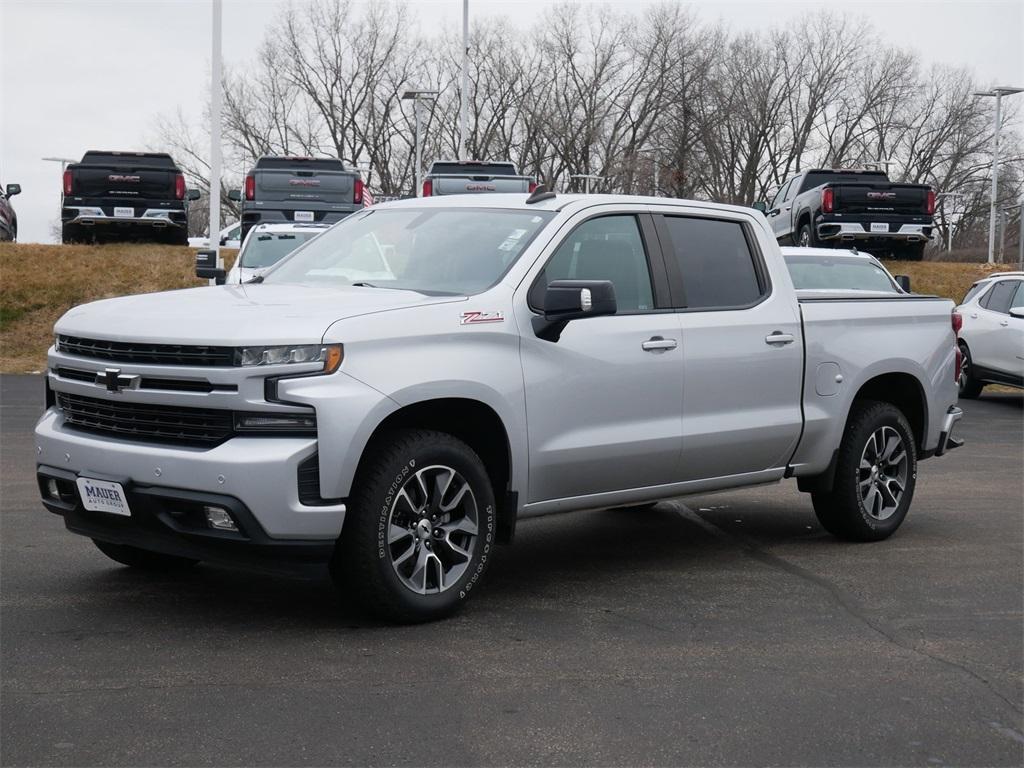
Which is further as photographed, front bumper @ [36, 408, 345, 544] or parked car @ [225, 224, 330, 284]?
parked car @ [225, 224, 330, 284]

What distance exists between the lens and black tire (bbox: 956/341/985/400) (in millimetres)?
18016

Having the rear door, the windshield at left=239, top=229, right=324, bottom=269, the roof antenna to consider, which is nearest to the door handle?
the rear door

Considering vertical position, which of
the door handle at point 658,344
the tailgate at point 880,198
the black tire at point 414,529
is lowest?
the black tire at point 414,529

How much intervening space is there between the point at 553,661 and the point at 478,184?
21.8m

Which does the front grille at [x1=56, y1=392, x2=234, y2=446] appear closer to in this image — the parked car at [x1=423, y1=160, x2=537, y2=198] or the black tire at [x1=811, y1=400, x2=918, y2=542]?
the black tire at [x1=811, y1=400, x2=918, y2=542]

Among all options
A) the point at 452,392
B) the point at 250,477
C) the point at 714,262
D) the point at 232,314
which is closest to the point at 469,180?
the point at 714,262

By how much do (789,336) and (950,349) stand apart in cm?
164

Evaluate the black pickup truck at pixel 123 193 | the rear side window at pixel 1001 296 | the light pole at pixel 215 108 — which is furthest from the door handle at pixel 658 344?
the light pole at pixel 215 108

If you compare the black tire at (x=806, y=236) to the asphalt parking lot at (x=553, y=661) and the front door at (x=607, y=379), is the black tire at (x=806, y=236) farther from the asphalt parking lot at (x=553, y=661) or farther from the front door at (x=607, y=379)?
the front door at (x=607, y=379)

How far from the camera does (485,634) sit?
570cm

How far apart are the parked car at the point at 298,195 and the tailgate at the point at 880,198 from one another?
9.04 m

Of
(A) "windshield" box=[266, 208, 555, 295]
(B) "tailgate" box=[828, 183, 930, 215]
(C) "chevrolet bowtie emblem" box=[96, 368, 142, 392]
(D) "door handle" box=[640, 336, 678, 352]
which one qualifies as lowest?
(C) "chevrolet bowtie emblem" box=[96, 368, 142, 392]

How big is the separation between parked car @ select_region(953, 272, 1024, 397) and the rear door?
33.1 feet

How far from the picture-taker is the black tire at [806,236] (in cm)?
2636
